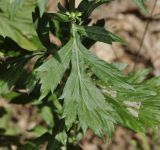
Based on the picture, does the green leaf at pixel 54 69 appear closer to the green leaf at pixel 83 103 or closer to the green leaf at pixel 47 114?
the green leaf at pixel 83 103

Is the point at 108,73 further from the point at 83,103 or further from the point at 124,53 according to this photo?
the point at 124,53

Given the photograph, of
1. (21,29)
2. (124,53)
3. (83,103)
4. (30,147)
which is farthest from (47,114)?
(124,53)

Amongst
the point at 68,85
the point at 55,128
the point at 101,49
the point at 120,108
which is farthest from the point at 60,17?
the point at 101,49

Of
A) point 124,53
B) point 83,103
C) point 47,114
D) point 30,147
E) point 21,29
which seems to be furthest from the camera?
point 124,53

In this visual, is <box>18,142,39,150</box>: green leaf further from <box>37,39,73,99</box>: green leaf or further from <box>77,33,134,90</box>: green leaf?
<box>77,33,134,90</box>: green leaf

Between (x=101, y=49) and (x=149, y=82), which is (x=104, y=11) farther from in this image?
(x=149, y=82)

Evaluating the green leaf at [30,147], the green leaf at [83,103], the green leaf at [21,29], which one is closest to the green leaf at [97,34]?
the green leaf at [83,103]
